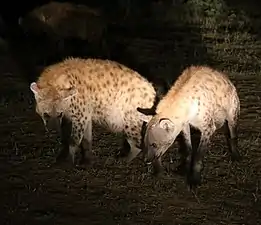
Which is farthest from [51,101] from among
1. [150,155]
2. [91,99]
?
[150,155]

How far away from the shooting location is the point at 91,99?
5.62 m

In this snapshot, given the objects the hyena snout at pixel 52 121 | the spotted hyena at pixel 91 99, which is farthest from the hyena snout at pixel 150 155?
the hyena snout at pixel 52 121

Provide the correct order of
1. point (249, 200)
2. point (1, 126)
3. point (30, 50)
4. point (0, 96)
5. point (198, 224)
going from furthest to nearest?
point (30, 50) → point (0, 96) → point (1, 126) → point (249, 200) → point (198, 224)

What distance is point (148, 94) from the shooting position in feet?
18.1

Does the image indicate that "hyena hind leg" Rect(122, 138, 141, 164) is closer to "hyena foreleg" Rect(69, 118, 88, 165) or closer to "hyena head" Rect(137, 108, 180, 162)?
"hyena foreleg" Rect(69, 118, 88, 165)

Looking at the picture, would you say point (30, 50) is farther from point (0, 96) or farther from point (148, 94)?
point (148, 94)

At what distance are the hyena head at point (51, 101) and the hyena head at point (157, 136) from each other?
68 centimetres

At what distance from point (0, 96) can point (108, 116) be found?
2080 mm

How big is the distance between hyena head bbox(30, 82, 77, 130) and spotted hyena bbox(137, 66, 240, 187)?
21.2 inches

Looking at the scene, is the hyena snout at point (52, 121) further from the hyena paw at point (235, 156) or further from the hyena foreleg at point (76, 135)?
the hyena paw at point (235, 156)

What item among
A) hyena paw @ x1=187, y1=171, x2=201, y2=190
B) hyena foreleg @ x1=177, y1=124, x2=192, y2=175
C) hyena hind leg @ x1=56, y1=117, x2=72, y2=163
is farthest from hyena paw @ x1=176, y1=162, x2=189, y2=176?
hyena hind leg @ x1=56, y1=117, x2=72, y2=163

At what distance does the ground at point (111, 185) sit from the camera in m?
Result: 4.70

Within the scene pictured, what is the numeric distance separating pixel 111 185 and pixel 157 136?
48cm

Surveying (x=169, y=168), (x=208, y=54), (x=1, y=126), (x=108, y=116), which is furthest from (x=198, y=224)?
(x=208, y=54)
